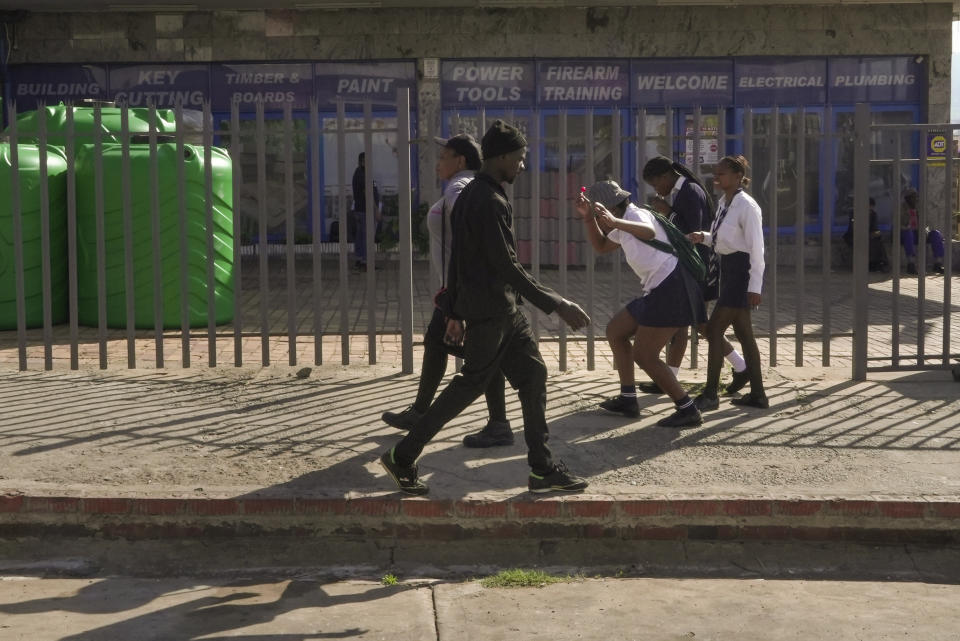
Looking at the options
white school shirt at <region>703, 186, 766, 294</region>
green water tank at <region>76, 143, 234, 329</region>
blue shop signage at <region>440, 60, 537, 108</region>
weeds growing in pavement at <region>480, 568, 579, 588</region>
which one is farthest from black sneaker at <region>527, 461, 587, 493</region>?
blue shop signage at <region>440, 60, 537, 108</region>

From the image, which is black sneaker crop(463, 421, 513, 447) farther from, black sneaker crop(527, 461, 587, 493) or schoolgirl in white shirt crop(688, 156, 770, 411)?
schoolgirl in white shirt crop(688, 156, 770, 411)

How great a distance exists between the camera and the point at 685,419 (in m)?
7.09

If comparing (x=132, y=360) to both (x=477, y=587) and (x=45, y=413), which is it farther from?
(x=477, y=587)

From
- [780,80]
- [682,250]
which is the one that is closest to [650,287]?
[682,250]

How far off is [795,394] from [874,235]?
35.1 feet

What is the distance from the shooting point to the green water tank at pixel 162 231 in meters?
10.7

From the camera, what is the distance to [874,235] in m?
18.0

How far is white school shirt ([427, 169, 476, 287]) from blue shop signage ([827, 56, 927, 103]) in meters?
13.8

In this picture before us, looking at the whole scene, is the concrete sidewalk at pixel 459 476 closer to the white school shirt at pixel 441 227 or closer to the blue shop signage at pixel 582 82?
the white school shirt at pixel 441 227

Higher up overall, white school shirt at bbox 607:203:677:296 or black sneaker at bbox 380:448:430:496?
white school shirt at bbox 607:203:677:296

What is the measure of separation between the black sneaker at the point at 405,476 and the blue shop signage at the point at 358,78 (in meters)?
13.7

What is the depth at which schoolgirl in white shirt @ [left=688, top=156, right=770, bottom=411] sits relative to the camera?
7.41 meters

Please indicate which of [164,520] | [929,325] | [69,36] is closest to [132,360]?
[164,520]

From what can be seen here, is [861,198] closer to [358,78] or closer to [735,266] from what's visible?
[735,266]
